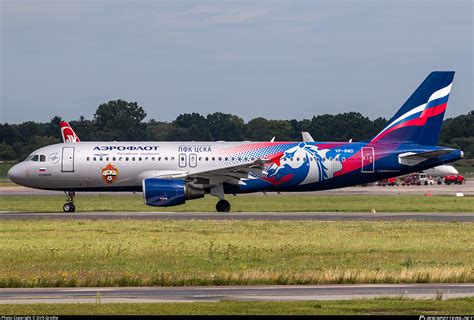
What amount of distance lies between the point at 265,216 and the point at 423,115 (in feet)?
40.5

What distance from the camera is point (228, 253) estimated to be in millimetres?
31969

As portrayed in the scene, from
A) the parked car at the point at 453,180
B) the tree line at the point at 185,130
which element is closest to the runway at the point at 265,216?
the parked car at the point at 453,180

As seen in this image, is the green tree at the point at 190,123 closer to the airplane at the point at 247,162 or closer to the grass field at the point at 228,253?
the airplane at the point at 247,162

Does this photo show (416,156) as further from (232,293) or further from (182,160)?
(232,293)

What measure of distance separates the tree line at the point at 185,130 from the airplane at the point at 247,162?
240ft

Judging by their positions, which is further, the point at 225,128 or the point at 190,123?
the point at 190,123

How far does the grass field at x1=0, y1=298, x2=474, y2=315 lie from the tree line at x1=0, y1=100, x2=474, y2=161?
108284 millimetres

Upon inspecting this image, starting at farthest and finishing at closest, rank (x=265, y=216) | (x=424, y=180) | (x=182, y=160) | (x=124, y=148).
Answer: (x=424, y=180)
(x=124, y=148)
(x=182, y=160)
(x=265, y=216)

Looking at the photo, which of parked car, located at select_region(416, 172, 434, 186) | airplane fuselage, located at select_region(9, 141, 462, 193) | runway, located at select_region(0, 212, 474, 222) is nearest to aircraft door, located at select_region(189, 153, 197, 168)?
airplane fuselage, located at select_region(9, 141, 462, 193)

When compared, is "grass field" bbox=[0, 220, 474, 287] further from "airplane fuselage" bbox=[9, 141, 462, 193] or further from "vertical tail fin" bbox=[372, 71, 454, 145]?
"vertical tail fin" bbox=[372, 71, 454, 145]

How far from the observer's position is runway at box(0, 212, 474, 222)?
158 ft

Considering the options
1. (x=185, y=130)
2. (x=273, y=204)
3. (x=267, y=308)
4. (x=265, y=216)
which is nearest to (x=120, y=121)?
(x=185, y=130)

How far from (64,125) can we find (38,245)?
179 feet

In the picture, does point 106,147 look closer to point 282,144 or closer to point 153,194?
point 153,194
